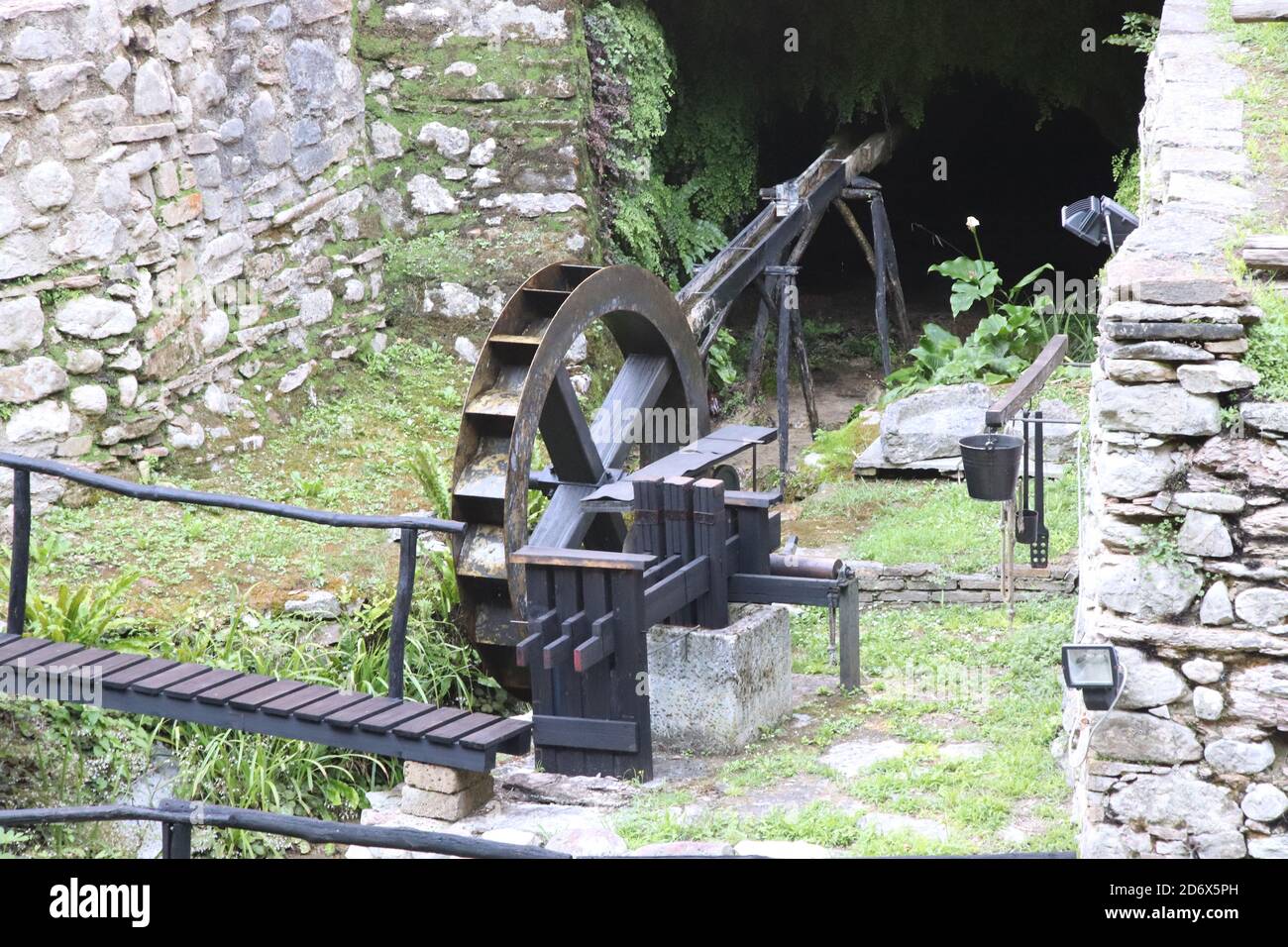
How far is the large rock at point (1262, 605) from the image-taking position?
396 centimetres

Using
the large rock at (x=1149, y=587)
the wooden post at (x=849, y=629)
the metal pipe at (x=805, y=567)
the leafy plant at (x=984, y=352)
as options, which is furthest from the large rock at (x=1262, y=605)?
the leafy plant at (x=984, y=352)

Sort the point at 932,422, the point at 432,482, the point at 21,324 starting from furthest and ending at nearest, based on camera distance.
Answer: the point at 932,422, the point at 432,482, the point at 21,324

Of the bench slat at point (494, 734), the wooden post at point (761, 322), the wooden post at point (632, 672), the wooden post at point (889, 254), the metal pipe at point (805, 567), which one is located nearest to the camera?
the bench slat at point (494, 734)

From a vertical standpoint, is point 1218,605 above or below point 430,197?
below

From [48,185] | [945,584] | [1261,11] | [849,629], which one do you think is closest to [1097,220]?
[1261,11]

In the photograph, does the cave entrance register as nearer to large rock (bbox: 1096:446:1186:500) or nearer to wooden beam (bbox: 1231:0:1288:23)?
wooden beam (bbox: 1231:0:1288:23)

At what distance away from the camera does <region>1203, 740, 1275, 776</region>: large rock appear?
13.1 ft

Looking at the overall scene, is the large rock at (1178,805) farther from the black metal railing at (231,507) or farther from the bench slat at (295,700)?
the bench slat at (295,700)

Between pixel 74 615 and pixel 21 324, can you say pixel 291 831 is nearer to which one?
pixel 74 615

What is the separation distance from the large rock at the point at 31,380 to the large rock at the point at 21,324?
8cm

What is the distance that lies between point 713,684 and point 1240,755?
2034mm

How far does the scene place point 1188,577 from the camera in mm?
4016

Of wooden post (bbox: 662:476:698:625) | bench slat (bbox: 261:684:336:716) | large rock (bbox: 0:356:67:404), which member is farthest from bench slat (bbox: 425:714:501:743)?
large rock (bbox: 0:356:67:404)
